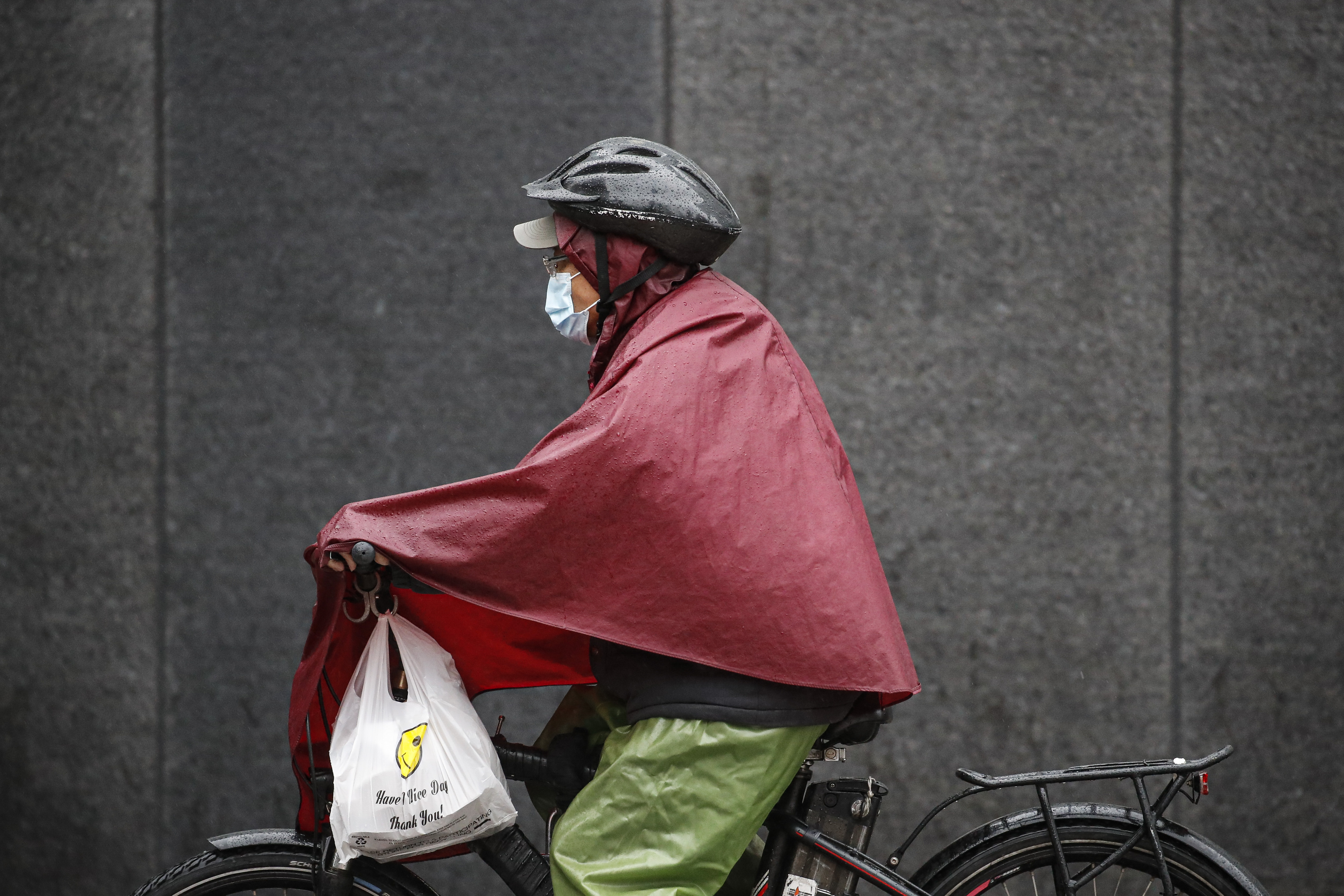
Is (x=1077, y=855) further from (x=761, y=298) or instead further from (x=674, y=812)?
(x=761, y=298)

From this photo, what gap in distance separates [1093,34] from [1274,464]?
62.4 inches

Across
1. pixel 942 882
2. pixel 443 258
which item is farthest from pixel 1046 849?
pixel 443 258

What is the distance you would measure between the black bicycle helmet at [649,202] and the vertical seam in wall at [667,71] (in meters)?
1.52

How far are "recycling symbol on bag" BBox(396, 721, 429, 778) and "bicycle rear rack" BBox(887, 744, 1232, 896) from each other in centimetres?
95

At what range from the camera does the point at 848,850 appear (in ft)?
7.50

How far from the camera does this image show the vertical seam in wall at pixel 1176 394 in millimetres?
3904

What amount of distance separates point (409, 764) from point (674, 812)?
0.49 metres

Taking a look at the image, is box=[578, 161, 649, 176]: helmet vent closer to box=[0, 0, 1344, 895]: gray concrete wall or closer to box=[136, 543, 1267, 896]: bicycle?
box=[136, 543, 1267, 896]: bicycle

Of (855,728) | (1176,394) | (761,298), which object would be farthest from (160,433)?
(1176,394)

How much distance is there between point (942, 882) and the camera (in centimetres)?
237

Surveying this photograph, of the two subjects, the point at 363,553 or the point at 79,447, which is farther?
the point at 79,447

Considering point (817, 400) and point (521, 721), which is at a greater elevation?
point (817, 400)

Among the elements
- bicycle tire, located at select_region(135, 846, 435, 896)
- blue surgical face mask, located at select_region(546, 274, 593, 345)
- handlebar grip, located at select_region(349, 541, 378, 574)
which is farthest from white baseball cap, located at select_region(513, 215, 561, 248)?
bicycle tire, located at select_region(135, 846, 435, 896)

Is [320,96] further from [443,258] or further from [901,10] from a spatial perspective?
[901,10]
